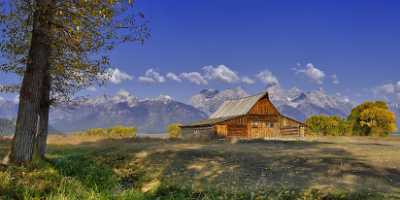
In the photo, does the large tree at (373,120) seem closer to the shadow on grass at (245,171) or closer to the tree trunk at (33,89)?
the shadow on grass at (245,171)

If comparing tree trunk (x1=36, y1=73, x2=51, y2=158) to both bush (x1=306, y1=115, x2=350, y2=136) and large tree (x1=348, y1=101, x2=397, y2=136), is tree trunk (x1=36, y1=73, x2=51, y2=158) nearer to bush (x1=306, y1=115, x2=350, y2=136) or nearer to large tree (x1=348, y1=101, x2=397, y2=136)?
large tree (x1=348, y1=101, x2=397, y2=136)

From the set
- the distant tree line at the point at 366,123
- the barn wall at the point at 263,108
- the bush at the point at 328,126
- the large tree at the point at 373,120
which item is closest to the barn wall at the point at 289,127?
the barn wall at the point at 263,108

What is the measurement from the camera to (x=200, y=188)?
14641 millimetres

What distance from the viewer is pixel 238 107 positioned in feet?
224

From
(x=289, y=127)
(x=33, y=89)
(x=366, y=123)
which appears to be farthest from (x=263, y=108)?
(x=33, y=89)

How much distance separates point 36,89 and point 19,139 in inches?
71.7

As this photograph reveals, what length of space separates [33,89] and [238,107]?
184ft

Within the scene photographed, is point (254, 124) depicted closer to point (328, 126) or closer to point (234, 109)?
point (234, 109)

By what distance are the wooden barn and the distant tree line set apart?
17.9 metres

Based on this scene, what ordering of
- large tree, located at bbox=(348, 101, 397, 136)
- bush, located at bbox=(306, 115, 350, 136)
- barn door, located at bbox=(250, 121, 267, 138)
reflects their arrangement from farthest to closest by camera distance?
bush, located at bbox=(306, 115, 350, 136) → large tree, located at bbox=(348, 101, 397, 136) → barn door, located at bbox=(250, 121, 267, 138)

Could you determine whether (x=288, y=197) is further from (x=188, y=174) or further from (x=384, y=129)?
(x=384, y=129)

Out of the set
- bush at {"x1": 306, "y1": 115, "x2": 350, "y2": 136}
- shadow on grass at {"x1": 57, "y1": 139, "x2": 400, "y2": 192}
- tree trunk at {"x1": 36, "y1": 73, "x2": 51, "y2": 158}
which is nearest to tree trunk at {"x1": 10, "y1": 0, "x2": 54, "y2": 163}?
tree trunk at {"x1": 36, "y1": 73, "x2": 51, "y2": 158}

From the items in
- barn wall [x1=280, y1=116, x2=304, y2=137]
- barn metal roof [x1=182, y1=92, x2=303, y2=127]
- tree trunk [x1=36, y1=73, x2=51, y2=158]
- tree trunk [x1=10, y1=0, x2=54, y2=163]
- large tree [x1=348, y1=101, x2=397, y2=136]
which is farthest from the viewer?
large tree [x1=348, y1=101, x2=397, y2=136]

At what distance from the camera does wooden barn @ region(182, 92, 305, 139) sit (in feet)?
205
